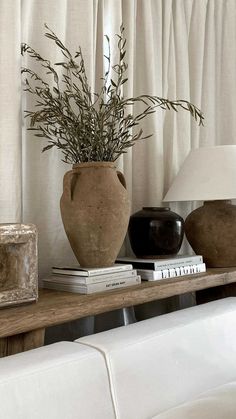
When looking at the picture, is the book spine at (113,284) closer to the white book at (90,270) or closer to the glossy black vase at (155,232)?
the white book at (90,270)

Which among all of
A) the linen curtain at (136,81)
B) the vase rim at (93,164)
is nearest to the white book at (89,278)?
the linen curtain at (136,81)

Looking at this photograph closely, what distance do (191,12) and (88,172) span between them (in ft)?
3.65

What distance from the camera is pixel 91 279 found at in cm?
137

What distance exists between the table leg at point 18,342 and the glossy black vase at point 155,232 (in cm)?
61

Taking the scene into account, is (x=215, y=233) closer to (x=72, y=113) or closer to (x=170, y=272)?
(x=170, y=272)

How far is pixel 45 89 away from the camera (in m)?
1.53

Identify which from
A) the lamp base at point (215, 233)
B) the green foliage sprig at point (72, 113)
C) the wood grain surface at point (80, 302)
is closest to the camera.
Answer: the wood grain surface at point (80, 302)

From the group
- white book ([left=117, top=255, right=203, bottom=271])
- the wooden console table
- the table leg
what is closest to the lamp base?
white book ([left=117, top=255, right=203, bottom=271])

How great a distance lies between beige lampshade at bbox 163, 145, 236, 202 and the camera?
1688mm

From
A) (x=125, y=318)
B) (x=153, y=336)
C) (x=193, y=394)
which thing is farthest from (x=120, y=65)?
(x=193, y=394)

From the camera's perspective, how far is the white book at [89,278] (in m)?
1.37

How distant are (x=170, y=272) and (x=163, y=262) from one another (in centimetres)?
5

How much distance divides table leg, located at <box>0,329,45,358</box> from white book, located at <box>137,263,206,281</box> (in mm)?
478

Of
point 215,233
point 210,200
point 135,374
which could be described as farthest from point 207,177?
point 135,374
